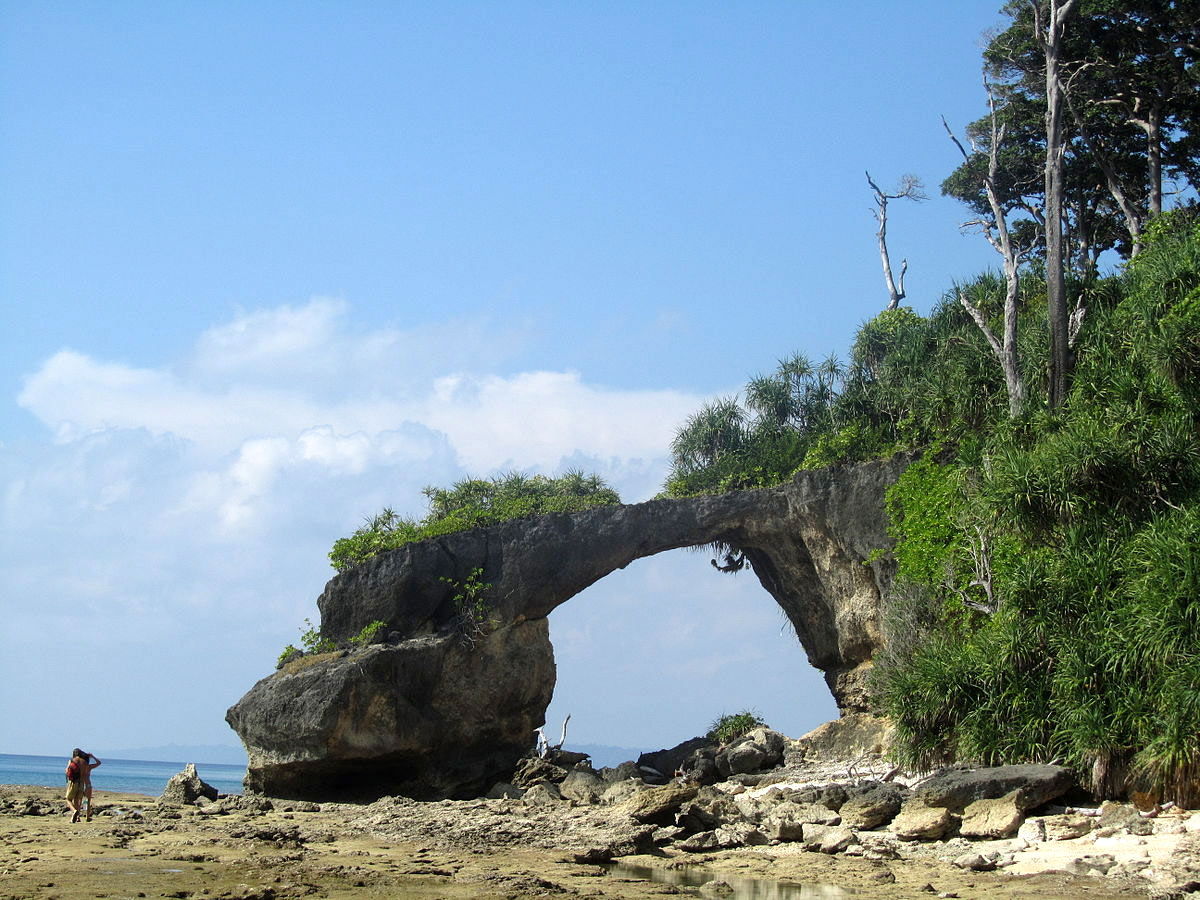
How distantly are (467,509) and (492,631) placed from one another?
8.94ft

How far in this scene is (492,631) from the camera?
21.8 metres

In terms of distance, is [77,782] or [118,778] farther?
[118,778]

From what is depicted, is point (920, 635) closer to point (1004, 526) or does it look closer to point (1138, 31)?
point (1004, 526)

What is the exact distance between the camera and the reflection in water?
995 centimetres

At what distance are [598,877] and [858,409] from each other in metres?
14.1

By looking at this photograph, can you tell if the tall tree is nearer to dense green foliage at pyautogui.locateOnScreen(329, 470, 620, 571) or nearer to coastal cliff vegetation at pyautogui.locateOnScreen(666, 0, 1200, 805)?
coastal cliff vegetation at pyautogui.locateOnScreen(666, 0, 1200, 805)

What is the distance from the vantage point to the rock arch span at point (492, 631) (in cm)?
1980

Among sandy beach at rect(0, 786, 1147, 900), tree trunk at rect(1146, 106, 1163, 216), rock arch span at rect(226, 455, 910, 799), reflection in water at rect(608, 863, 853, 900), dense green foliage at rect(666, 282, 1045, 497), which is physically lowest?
reflection in water at rect(608, 863, 853, 900)

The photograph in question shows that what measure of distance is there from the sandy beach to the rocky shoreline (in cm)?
4

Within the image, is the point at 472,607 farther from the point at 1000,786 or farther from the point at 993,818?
the point at 993,818

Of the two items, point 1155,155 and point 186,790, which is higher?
point 1155,155

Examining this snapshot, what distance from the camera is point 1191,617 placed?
41.3 ft

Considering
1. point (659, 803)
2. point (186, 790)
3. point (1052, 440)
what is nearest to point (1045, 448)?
point (1052, 440)

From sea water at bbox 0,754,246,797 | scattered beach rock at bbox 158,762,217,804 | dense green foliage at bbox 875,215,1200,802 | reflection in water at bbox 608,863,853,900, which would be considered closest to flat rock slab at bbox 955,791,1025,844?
dense green foliage at bbox 875,215,1200,802
